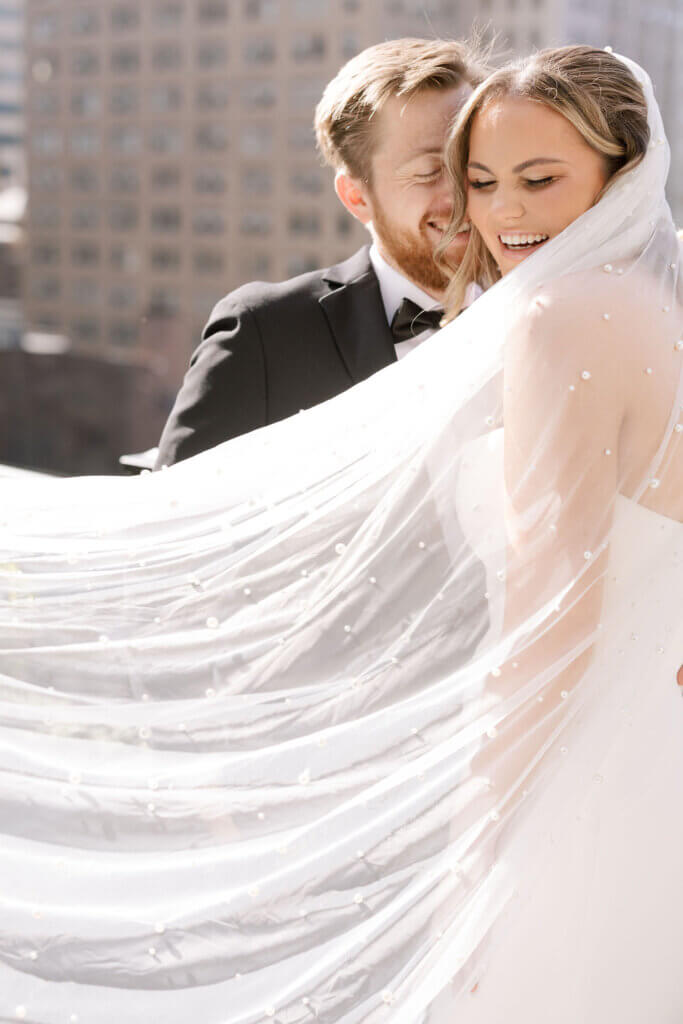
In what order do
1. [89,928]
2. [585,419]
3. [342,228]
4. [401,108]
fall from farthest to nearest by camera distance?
[342,228], [401,108], [89,928], [585,419]

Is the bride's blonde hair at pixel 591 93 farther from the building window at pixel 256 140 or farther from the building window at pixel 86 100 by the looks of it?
the building window at pixel 86 100

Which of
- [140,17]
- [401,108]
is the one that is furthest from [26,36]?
[401,108]

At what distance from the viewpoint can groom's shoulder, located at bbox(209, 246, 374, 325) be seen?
1.39 metres

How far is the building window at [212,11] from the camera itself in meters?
30.0

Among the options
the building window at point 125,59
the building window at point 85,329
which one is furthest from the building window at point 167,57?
the building window at point 85,329

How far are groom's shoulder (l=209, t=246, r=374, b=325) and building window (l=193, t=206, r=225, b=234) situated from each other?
29.2 m

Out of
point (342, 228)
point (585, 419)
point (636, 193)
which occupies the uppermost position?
point (342, 228)

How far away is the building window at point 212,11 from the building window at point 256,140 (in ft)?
10.8

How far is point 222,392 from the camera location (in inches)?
53.4

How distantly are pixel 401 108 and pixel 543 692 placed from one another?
764 mm

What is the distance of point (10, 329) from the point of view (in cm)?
3250

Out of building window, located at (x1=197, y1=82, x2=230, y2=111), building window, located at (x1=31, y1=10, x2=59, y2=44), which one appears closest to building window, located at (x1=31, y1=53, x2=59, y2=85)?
building window, located at (x1=31, y1=10, x2=59, y2=44)

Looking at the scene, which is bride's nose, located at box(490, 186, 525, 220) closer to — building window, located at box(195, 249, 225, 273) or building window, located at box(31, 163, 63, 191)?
building window, located at box(195, 249, 225, 273)

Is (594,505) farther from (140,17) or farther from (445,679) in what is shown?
(140,17)
